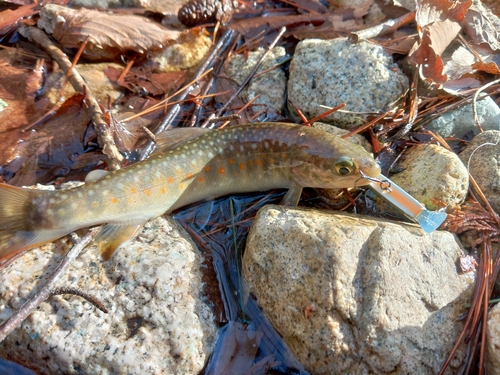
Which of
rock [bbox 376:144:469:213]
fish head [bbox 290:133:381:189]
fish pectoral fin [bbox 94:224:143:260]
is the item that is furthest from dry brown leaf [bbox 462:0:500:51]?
fish pectoral fin [bbox 94:224:143:260]

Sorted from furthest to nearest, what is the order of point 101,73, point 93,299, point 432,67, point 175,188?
point 101,73 < point 432,67 < point 175,188 < point 93,299

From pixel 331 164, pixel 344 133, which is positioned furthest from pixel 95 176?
pixel 344 133

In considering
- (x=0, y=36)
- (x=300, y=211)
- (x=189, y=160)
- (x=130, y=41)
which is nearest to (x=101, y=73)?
(x=130, y=41)

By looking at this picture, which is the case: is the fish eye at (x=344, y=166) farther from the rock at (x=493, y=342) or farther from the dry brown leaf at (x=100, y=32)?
the dry brown leaf at (x=100, y=32)

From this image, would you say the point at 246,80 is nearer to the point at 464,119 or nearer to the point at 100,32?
the point at 100,32

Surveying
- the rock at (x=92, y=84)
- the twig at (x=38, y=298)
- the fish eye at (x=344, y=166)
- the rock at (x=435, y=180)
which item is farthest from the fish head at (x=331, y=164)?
the rock at (x=92, y=84)

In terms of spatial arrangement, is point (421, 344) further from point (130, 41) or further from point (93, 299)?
point (130, 41)
